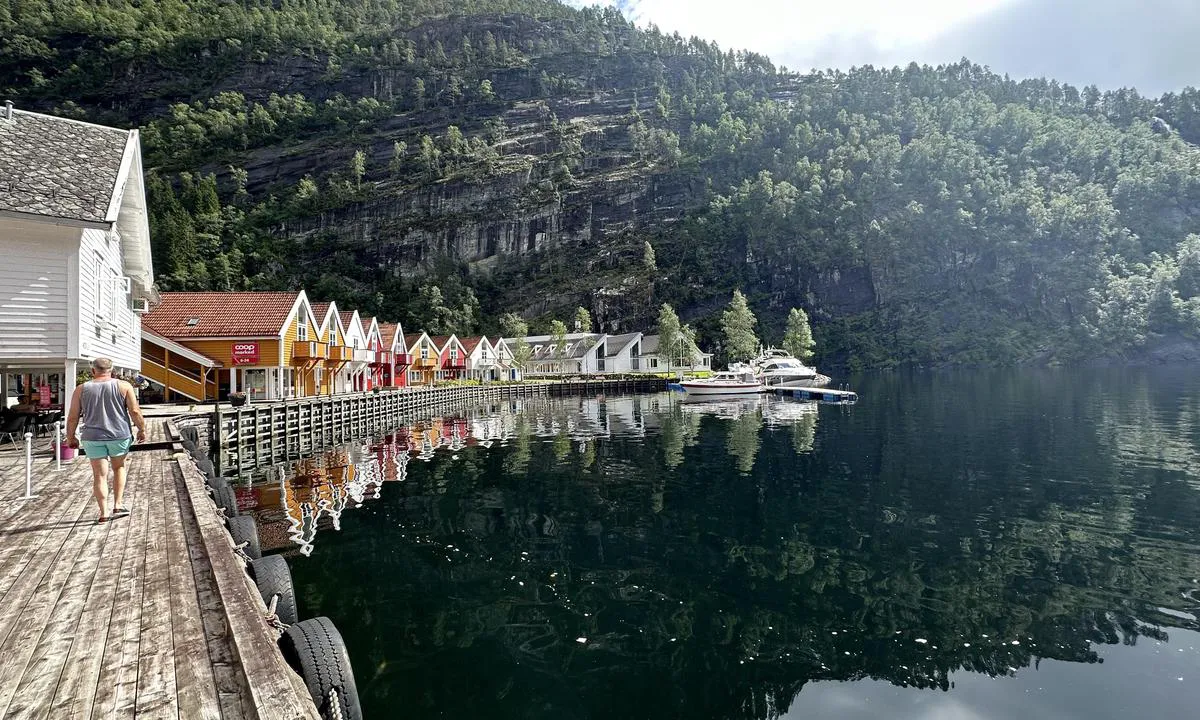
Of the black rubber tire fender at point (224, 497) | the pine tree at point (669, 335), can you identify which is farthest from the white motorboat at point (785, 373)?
the black rubber tire fender at point (224, 497)

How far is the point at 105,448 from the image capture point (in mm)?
7836

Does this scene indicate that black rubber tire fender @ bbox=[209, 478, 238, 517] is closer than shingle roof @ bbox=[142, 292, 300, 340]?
Yes

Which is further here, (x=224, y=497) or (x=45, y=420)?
(x=45, y=420)

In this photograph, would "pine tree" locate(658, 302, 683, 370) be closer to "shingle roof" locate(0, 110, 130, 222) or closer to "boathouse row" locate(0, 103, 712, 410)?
"boathouse row" locate(0, 103, 712, 410)

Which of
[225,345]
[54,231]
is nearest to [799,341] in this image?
[225,345]

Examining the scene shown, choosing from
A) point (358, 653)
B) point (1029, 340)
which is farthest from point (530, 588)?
point (1029, 340)

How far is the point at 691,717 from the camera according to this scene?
274 inches

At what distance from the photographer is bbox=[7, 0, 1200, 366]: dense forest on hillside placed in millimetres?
123500

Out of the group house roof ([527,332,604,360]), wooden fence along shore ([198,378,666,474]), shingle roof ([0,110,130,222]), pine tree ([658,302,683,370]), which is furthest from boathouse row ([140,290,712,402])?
pine tree ([658,302,683,370])

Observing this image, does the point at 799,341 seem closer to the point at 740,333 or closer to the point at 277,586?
the point at 740,333

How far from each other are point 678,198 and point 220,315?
142481 mm

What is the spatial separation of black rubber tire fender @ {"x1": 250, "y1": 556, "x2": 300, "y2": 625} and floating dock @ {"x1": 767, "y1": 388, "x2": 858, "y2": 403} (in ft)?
163

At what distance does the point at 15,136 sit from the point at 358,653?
15675mm

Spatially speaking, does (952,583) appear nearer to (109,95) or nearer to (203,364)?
(203,364)
